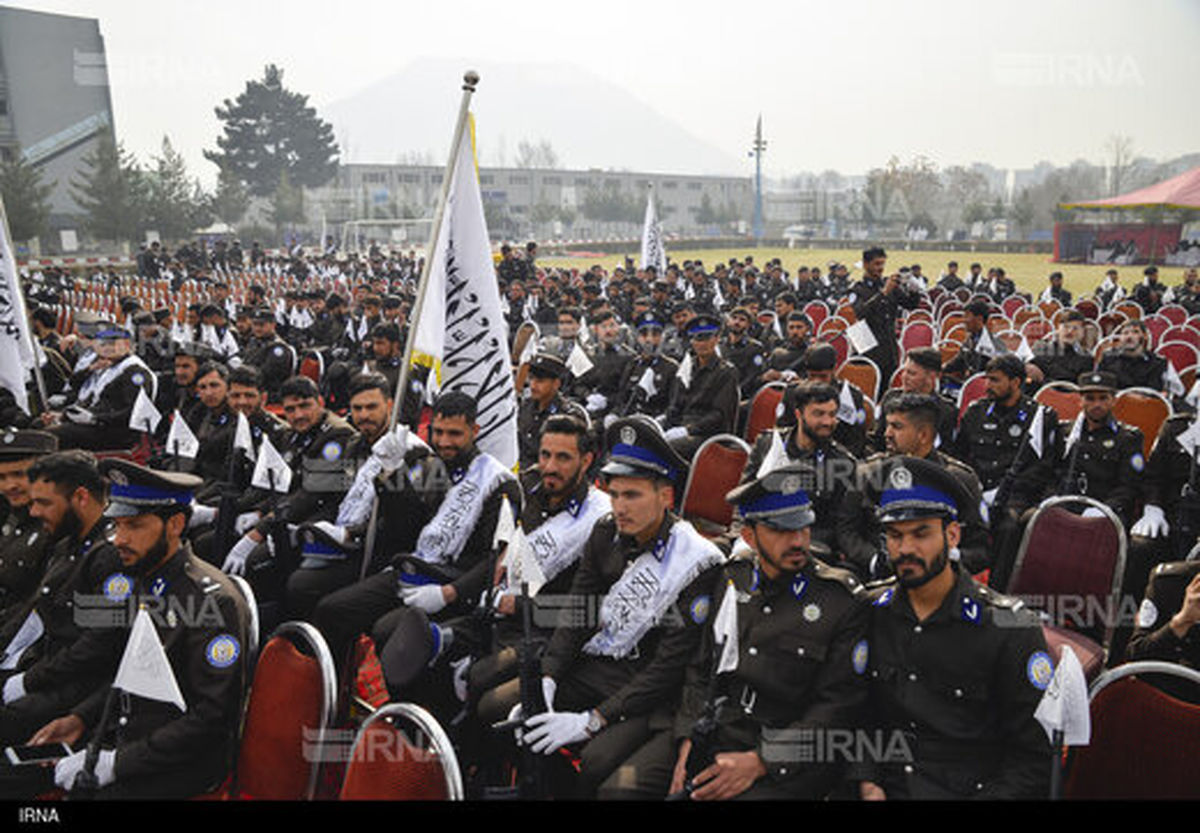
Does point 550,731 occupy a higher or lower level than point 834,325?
lower

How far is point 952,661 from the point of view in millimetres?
2680

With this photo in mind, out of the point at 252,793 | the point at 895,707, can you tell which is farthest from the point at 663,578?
the point at 252,793

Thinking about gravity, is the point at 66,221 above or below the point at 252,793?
above

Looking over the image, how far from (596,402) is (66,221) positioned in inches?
2261

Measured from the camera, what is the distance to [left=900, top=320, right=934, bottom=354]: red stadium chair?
455 inches

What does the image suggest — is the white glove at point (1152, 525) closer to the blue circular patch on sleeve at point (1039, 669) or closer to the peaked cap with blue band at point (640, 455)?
the blue circular patch on sleeve at point (1039, 669)

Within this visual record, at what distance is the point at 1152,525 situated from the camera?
5039 millimetres

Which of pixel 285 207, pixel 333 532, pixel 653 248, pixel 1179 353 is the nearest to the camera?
pixel 333 532

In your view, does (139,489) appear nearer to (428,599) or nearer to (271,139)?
(428,599)

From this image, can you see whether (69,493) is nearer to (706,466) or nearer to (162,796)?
(162,796)

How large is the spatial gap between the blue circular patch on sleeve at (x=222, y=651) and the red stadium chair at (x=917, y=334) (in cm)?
1069

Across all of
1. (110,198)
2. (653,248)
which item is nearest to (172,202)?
(110,198)

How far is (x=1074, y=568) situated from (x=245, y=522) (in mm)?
5227

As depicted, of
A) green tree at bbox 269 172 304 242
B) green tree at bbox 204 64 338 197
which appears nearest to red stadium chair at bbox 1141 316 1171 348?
green tree at bbox 269 172 304 242
